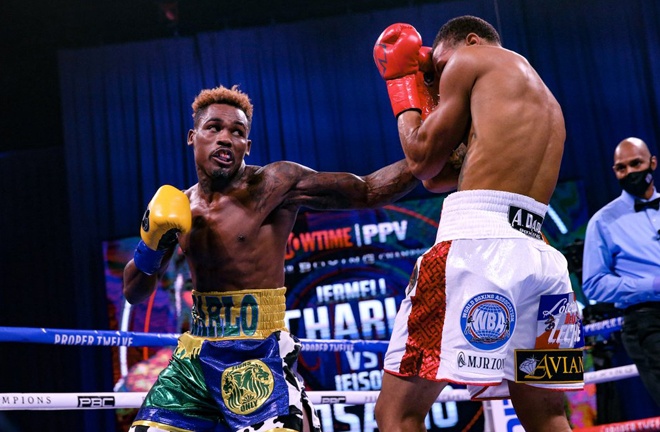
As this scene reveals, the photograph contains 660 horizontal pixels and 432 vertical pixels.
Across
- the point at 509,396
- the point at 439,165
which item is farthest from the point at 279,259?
the point at 509,396

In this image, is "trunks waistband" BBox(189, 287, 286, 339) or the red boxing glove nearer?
the red boxing glove

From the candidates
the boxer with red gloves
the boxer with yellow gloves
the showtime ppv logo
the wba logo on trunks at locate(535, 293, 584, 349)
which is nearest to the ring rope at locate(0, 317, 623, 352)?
the boxer with yellow gloves

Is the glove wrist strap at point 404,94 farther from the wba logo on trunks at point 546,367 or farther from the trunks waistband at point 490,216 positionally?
the wba logo on trunks at point 546,367

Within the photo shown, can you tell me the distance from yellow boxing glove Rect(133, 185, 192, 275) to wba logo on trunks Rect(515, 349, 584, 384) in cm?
106

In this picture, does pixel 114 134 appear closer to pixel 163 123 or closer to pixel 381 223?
pixel 163 123

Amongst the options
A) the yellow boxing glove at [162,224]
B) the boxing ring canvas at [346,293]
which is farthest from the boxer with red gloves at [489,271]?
the boxing ring canvas at [346,293]

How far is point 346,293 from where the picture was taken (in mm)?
6746

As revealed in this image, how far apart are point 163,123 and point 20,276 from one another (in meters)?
2.37

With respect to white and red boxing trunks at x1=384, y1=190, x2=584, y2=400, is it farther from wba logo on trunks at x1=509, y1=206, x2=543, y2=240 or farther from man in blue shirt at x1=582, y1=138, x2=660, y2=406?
man in blue shirt at x1=582, y1=138, x2=660, y2=406

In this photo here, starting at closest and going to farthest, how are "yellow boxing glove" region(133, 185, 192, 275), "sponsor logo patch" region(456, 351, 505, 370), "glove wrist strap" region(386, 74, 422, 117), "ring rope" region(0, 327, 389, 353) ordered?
"sponsor logo patch" region(456, 351, 505, 370)
"glove wrist strap" region(386, 74, 422, 117)
"yellow boxing glove" region(133, 185, 192, 275)
"ring rope" region(0, 327, 389, 353)

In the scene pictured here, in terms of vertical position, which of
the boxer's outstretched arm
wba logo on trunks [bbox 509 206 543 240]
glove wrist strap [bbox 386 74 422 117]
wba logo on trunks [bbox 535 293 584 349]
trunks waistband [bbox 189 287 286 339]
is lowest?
wba logo on trunks [bbox 535 293 584 349]

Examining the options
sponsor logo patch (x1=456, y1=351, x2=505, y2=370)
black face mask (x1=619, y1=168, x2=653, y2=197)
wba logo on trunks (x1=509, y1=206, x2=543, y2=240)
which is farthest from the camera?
black face mask (x1=619, y1=168, x2=653, y2=197)

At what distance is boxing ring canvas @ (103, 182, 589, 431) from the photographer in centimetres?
658

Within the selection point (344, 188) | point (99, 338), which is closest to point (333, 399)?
point (99, 338)
